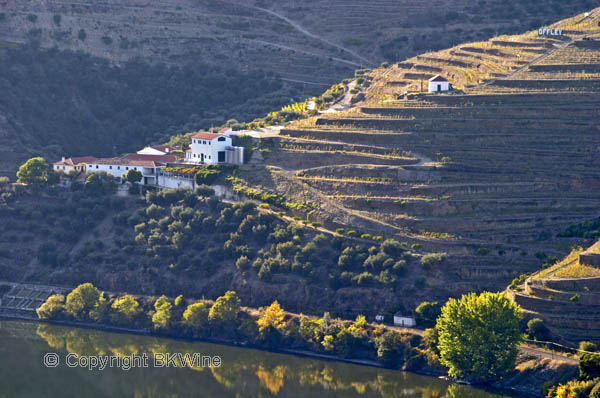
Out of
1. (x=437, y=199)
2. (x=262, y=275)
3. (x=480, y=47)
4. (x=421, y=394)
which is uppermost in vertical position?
(x=480, y=47)

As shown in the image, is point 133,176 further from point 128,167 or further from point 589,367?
point 589,367

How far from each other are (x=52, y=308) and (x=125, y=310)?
5.33 m

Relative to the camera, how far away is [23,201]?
92062mm

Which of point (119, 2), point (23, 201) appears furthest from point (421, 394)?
point (119, 2)

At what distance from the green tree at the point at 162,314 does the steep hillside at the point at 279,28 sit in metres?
44.9

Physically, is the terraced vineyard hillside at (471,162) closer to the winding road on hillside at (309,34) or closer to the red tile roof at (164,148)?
the red tile roof at (164,148)

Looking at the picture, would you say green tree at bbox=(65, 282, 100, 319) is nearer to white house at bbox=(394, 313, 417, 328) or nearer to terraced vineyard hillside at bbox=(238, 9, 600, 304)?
terraced vineyard hillside at bbox=(238, 9, 600, 304)

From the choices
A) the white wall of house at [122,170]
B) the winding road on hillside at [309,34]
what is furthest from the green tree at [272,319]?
the winding road on hillside at [309,34]

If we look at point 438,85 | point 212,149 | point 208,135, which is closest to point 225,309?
point 212,149

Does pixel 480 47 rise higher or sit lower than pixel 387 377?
higher

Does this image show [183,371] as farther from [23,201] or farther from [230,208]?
[23,201]

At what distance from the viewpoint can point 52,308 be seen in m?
80.4

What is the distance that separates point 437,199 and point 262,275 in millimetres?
12314

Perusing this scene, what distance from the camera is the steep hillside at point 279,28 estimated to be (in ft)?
398
